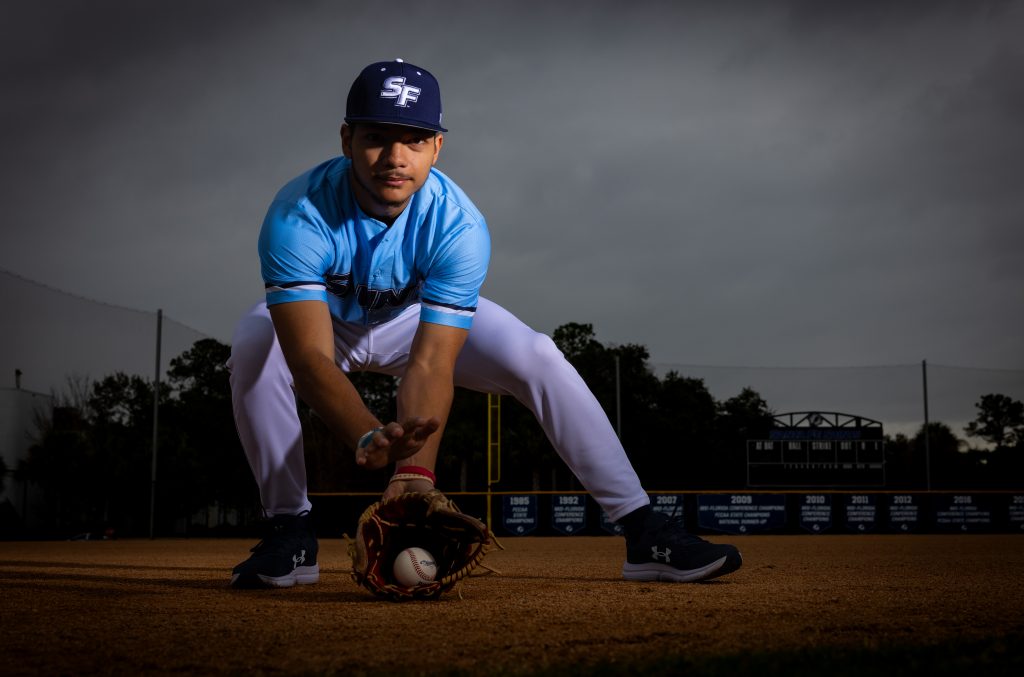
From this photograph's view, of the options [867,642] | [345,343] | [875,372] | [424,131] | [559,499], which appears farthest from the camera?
[875,372]

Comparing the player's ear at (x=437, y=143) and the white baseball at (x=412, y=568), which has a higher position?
the player's ear at (x=437, y=143)

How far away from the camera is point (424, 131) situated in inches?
111

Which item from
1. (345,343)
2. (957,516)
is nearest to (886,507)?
(957,516)

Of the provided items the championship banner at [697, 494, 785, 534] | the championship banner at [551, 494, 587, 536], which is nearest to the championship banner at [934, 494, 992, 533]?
the championship banner at [697, 494, 785, 534]

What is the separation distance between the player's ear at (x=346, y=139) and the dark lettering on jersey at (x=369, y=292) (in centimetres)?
Result: 38

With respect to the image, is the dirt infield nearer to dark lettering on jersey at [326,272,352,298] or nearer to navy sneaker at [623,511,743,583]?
navy sneaker at [623,511,743,583]

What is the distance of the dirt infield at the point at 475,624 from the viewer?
1782mm

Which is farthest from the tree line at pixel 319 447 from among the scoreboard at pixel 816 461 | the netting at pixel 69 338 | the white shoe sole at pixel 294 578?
the white shoe sole at pixel 294 578

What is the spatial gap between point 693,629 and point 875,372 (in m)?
19.8

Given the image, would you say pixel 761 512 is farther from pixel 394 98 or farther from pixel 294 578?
pixel 394 98

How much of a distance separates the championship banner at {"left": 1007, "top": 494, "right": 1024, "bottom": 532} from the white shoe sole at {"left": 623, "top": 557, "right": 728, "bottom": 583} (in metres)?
13.2

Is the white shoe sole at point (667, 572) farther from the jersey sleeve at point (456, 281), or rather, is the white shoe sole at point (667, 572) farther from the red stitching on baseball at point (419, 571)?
the jersey sleeve at point (456, 281)

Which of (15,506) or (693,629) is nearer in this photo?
(693,629)

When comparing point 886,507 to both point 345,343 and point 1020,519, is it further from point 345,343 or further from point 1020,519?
point 345,343
